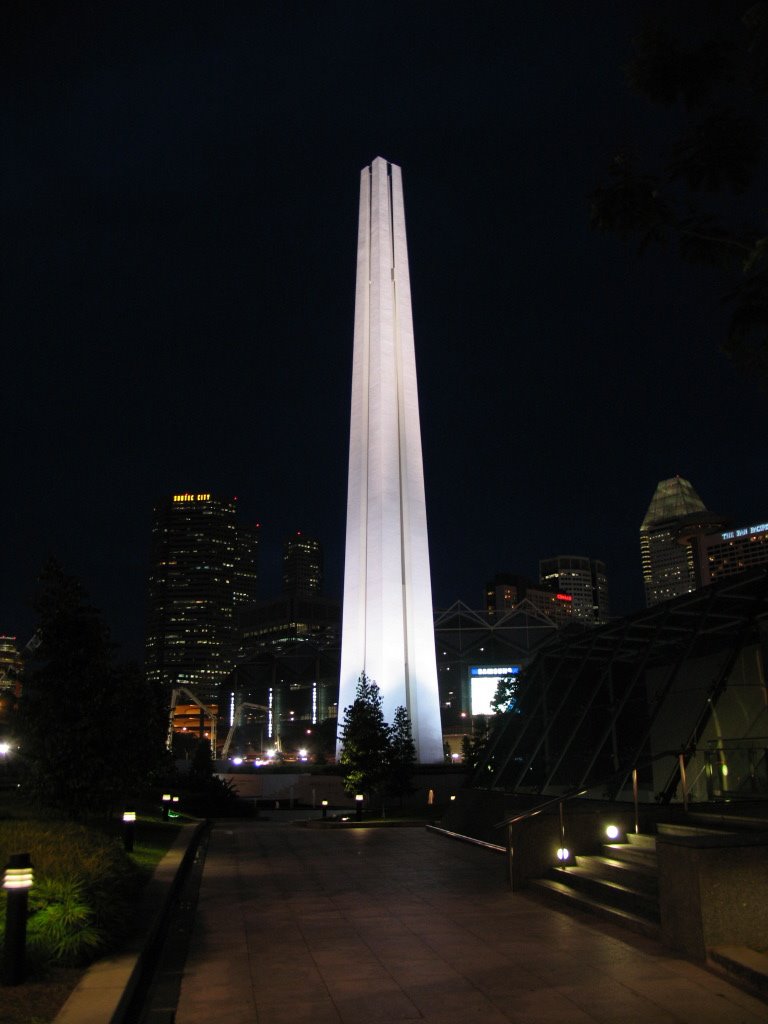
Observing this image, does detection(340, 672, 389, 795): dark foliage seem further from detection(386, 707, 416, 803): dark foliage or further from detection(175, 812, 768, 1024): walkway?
detection(175, 812, 768, 1024): walkway

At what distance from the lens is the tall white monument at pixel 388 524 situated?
51469 millimetres

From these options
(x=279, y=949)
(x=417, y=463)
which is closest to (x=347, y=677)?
(x=417, y=463)

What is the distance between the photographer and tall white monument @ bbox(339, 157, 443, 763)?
51.5m

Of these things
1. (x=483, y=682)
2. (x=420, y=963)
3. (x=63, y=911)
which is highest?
(x=483, y=682)

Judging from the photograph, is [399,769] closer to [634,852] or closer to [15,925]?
[634,852]

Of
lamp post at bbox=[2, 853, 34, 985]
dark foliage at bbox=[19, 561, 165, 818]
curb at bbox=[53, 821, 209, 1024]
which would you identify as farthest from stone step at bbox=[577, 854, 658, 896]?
dark foliage at bbox=[19, 561, 165, 818]

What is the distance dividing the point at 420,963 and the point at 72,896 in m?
3.63

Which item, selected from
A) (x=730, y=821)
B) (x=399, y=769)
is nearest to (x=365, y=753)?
(x=399, y=769)

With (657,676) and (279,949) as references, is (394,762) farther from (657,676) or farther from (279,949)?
(279,949)

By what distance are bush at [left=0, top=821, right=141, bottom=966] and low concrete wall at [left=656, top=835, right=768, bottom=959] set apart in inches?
235

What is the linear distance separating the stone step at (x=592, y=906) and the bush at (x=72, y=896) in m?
5.82

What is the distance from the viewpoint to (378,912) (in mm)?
11781

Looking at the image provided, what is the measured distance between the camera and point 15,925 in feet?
24.9

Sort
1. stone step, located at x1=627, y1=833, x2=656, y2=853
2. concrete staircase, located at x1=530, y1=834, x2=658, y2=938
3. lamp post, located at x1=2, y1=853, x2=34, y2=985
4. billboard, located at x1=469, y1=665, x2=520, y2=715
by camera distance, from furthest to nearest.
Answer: billboard, located at x1=469, y1=665, x2=520, y2=715
stone step, located at x1=627, y1=833, x2=656, y2=853
concrete staircase, located at x1=530, y1=834, x2=658, y2=938
lamp post, located at x1=2, y1=853, x2=34, y2=985
